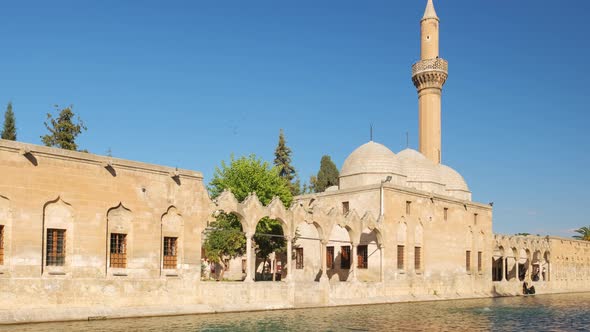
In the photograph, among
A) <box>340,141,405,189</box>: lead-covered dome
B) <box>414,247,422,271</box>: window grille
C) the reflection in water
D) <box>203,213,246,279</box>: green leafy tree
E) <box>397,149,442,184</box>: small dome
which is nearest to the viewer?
the reflection in water

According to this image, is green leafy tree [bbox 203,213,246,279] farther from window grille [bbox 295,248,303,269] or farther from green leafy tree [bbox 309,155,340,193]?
green leafy tree [bbox 309,155,340,193]

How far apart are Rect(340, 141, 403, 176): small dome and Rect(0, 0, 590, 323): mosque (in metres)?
0.09

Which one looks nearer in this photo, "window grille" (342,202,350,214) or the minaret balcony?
"window grille" (342,202,350,214)

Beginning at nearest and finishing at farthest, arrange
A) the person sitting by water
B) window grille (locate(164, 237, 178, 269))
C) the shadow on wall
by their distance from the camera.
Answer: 1. window grille (locate(164, 237, 178, 269))
2. the shadow on wall
3. the person sitting by water

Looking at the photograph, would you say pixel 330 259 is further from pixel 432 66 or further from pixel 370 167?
pixel 432 66

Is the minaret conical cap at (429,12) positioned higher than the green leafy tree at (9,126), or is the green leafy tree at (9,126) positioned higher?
the minaret conical cap at (429,12)

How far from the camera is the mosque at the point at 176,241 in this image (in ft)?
64.8

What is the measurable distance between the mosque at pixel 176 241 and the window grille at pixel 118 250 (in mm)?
38

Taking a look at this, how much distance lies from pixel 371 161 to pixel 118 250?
67.2ft

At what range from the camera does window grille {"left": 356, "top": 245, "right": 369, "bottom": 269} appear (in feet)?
113

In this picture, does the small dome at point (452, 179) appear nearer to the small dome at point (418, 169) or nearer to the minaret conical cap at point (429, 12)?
the small dome at point (418, 169)

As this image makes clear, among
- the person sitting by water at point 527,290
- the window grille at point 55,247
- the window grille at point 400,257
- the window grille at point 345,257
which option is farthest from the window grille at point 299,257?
the window grille at point 55,247

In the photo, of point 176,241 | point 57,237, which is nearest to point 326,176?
point 176,241

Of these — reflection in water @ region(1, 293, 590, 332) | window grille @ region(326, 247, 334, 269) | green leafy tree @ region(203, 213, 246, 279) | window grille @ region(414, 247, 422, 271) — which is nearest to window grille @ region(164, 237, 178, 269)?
reflection in water @ region(1, 293, 590, 332)
